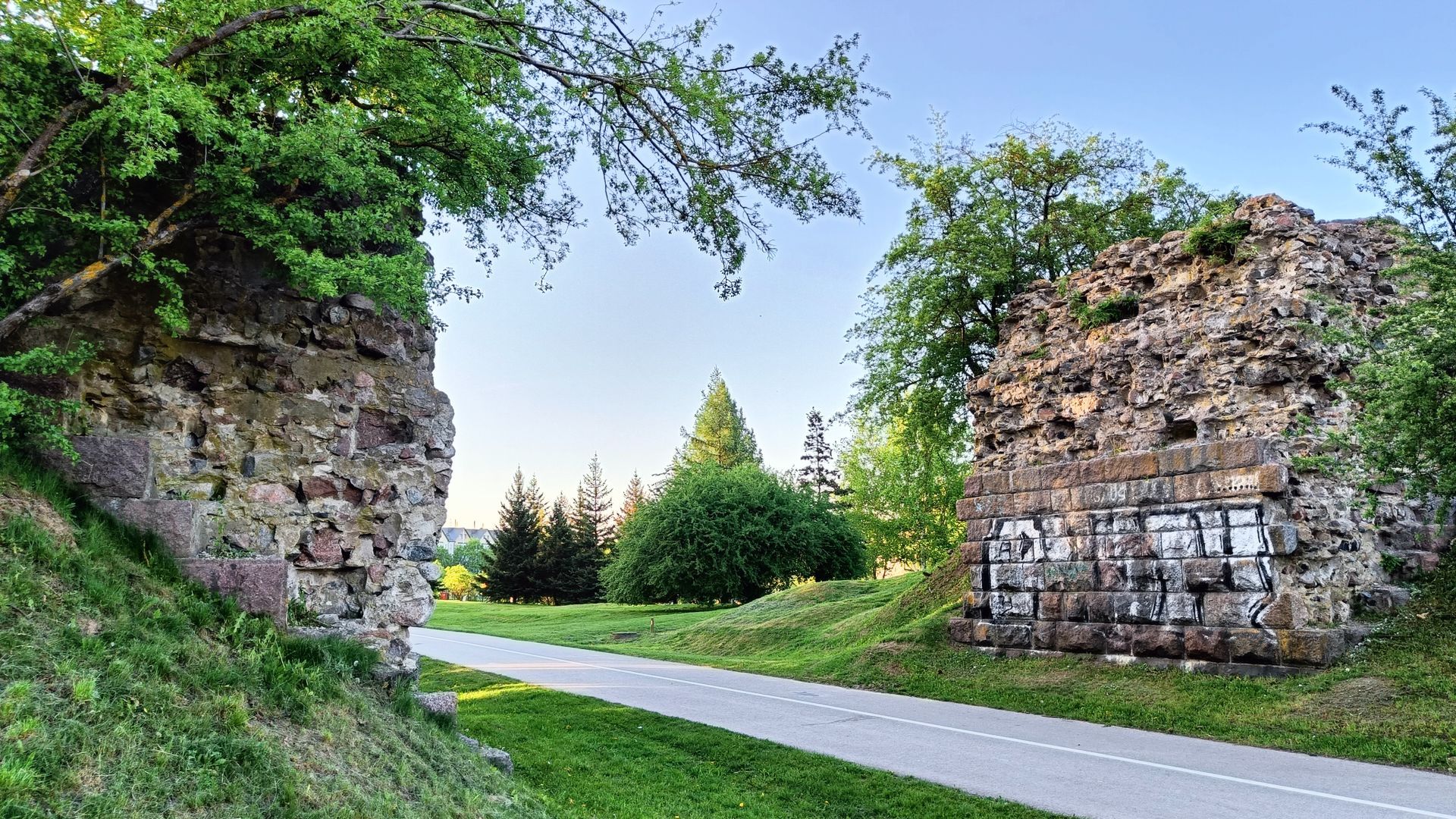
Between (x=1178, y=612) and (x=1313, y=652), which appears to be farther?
(x=1178, y=612)

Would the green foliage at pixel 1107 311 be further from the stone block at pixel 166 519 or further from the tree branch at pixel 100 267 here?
the stone block at pixel 166 519

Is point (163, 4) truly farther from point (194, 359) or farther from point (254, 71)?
point (194, 359)

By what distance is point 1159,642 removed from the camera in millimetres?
11719

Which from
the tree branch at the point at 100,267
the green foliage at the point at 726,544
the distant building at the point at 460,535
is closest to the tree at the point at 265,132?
the tree branch at the point at 100,267

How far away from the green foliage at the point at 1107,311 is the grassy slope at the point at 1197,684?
518cm

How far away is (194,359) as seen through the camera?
6.81 m

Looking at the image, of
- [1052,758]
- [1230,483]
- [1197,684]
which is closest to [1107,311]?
[1230,483]

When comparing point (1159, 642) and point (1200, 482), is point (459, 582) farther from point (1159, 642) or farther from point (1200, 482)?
point (1200, 482)

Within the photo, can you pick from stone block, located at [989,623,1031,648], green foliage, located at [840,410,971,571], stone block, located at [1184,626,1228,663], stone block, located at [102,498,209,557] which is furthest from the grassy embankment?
green foliage, located at [840,410,971,571]

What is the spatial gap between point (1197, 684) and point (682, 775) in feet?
21.9

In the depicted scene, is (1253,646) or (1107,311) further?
(1107,311)

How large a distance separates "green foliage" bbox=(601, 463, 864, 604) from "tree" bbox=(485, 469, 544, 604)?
13.2m

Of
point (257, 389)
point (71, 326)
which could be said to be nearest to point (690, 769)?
point (257, 389)

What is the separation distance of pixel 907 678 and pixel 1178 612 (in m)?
4.08
